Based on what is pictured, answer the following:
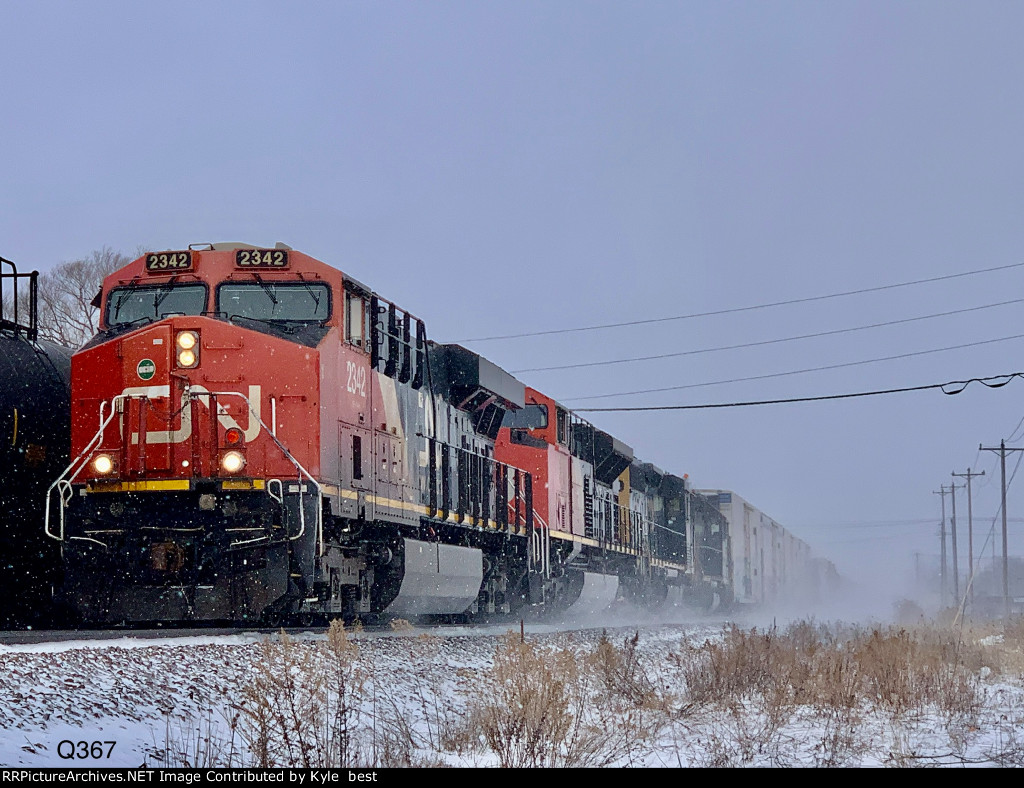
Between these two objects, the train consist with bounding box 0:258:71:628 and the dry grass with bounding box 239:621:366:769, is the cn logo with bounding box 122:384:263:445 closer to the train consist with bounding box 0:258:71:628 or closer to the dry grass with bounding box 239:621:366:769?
the train consist with bounding box 0:258:71:628

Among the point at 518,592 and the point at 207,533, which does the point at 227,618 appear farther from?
the point at 518,592

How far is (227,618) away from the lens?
12.3m

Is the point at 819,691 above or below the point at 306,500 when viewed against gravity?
below

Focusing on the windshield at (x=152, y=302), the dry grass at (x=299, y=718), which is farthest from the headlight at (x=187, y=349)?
the dry grass at (x=299, y=718)

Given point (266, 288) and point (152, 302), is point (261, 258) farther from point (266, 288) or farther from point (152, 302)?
point (152, 302)

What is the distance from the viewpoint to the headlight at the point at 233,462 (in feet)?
41.1

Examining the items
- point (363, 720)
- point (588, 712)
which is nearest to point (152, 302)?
point (363, 720)

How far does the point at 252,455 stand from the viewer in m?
12.9

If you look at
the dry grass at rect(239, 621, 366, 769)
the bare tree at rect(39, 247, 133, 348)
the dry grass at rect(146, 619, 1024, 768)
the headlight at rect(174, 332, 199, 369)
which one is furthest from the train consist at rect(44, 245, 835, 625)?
the bare tree at rect(39, 247, 133, 348)

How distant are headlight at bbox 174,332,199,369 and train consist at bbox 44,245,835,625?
0.01 m

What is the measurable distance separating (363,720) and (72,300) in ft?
89.9

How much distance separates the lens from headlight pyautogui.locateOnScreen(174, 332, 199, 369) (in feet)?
42.6

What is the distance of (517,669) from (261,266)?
676 cm
